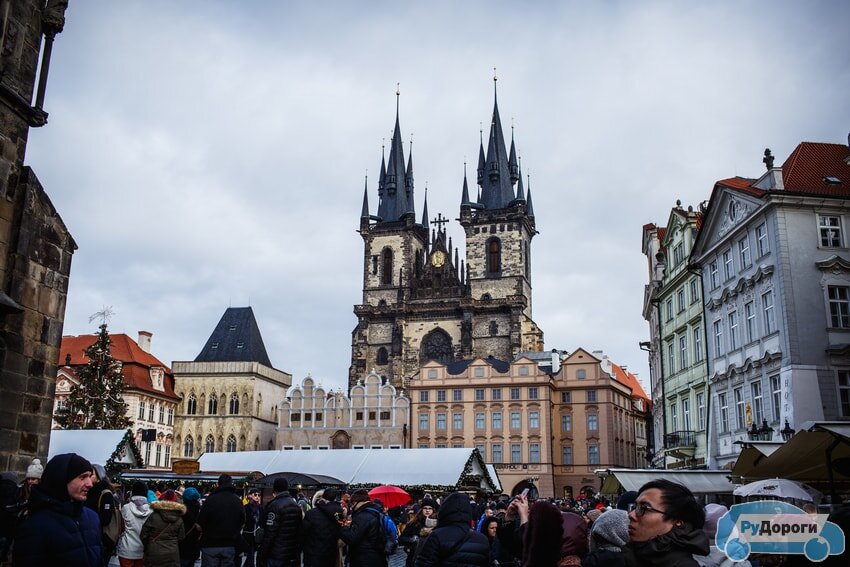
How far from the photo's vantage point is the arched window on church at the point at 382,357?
70.4m

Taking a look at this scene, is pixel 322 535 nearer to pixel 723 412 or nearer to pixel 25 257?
pixel 25 257

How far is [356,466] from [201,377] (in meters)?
37.7

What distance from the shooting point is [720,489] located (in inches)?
750

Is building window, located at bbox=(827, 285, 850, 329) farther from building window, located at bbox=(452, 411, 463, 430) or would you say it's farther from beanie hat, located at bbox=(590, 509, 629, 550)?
building window, located at bbox=(452, 411, 463, 430)

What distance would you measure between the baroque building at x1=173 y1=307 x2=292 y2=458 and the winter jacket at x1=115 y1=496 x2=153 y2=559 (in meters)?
56.6

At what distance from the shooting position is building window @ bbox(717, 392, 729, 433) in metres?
26.7

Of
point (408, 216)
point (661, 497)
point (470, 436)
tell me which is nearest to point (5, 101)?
point (661, 497)

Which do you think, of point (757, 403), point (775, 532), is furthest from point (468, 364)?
point (775, 532)

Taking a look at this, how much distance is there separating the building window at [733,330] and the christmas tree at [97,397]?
29625 mm

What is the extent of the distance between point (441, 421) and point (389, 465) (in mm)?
29526

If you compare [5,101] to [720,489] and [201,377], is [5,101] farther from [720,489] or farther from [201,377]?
[201,377]

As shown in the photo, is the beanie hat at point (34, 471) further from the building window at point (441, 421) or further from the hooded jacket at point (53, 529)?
the building window at point (441, 421)

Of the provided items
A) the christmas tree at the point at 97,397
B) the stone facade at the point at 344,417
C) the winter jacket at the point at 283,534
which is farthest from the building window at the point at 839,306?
the stone facade at the point at 344,417

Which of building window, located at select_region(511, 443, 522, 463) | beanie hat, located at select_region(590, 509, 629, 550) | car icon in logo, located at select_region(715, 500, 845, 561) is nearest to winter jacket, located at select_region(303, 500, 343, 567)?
beanie hat, located at select_region(590, 509, 629, 550)
